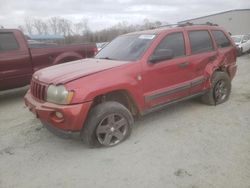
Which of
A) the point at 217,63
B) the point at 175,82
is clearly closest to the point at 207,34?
the point at 217,63

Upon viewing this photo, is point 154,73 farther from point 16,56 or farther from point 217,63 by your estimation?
point 16,56

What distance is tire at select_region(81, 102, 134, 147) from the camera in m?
3.87

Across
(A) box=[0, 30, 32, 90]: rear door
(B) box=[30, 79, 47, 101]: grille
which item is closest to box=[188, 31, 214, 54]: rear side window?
(B) box=[30, 79, 47, 101]: grille

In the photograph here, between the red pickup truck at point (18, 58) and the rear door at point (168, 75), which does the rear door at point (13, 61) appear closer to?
the red pickup truck at point (18, 58)

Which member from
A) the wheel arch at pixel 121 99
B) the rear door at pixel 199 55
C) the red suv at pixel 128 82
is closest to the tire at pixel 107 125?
the red suv at pixel 128 82

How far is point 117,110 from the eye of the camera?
405cm

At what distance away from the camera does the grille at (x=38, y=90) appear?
13.0 ft

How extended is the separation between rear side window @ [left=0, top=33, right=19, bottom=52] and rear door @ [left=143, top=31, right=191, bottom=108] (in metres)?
4.29

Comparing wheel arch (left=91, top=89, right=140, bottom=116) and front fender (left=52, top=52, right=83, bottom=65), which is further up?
front fender (left=52, top=52, right=83, bottom=65)

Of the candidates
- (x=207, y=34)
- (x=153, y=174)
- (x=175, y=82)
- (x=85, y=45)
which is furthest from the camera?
(x=85, y=45)

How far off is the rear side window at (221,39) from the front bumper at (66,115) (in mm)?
3394

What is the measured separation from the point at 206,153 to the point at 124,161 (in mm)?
1156

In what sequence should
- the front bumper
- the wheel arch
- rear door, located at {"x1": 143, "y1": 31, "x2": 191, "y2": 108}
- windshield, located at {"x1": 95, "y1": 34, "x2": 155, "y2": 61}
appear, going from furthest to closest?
windshield, located at {"x1": 95, "y1": 34, "x2": 155, "y2": 61} → rear door, located at {"x1": 143, "y1": 31, "x2": 191, "y2": 108} → the wheel arch → the front bumper

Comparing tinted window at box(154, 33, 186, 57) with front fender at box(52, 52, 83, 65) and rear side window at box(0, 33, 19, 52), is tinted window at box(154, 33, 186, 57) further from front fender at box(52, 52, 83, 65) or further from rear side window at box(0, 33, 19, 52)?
rear side window at box(0, 33, 19, 52)
